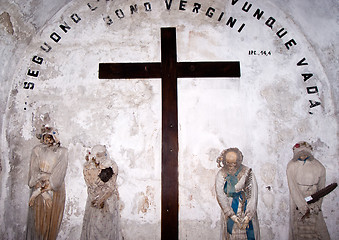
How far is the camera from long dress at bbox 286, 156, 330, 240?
135 inches

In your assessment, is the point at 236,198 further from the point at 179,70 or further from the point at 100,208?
the point at 179,70

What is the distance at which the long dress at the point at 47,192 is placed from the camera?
3525 millimetres

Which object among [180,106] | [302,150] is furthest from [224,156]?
[302,150]

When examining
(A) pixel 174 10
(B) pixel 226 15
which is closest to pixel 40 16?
(A) pixel 174 10

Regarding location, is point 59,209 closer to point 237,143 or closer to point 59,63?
point 59,63

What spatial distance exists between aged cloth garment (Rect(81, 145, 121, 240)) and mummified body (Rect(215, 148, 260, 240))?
3.97ft

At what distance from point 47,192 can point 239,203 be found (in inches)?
87.5

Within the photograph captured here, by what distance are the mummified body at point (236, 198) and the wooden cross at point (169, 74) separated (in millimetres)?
557

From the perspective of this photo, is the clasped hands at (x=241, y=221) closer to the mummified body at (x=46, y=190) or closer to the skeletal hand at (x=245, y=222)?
the skeletal hand at (x=245, y=222)

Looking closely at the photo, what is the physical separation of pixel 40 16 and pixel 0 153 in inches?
69.7

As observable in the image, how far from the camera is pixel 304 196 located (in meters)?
3.48

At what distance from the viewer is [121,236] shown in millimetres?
3529

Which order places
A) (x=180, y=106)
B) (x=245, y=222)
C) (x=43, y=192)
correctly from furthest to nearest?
(x=180, y=106), (x=43, y=192), (x=245, y=222)

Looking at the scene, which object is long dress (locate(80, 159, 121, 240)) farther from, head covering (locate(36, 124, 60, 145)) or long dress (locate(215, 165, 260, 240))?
long dress (locate(215, 165, 260, 240))
